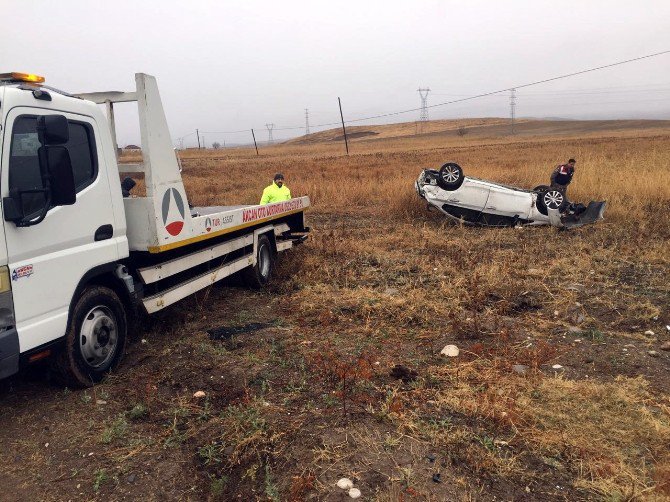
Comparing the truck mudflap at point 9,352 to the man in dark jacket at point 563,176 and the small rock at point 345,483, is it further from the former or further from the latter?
the man in dark jacket at point 563,176

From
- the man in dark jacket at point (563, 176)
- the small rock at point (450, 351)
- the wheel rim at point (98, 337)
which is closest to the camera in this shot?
the wheel rim at point (98, 337)

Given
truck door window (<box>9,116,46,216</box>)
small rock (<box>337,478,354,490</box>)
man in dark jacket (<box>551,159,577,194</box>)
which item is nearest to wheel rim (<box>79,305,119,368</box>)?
truck door window (<box>9,116,46,216</box>)

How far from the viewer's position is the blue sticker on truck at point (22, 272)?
352 centimetres

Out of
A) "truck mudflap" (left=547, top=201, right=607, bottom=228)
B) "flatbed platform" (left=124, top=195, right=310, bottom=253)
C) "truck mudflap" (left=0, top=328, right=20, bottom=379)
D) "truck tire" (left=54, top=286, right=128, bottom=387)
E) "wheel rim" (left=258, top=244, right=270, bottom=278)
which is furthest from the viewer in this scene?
"truck mudflap" (left=547, top=201, right=607, bottom=228)

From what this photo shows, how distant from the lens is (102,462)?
3.39 meters

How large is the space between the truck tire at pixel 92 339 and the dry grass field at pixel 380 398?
16cm

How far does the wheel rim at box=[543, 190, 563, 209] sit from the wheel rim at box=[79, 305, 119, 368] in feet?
31.6

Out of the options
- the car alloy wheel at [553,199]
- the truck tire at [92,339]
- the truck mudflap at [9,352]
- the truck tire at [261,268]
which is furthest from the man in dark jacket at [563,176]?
the truck mudflap at [9,352]

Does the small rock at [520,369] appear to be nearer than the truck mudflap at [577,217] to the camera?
Yes

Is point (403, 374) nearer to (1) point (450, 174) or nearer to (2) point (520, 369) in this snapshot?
(2) point (520, 369)

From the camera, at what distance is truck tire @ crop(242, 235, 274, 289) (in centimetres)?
737

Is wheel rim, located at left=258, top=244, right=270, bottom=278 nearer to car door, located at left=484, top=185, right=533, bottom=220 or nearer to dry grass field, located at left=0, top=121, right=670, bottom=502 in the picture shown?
dry grass field, located at left=0, top=121, right=670, bottom=502

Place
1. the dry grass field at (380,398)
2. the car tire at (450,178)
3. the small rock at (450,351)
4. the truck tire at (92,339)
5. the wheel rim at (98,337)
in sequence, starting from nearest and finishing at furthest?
the dry grass field at (380,398), the truck tire at (92,339), the wheel rim at (98,337), the small rock at (450,351), the car tire at (450,178)

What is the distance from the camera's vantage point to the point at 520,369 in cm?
458
